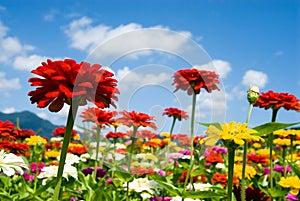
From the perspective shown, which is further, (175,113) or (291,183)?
(175,113)

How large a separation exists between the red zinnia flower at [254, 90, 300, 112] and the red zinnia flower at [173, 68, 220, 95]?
0.47 metres

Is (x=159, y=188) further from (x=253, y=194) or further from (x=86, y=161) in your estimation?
(x=86, y=161)

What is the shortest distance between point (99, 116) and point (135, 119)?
7.0 inches

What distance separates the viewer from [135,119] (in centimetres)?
193

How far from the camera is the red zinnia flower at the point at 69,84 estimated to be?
0.98 metres

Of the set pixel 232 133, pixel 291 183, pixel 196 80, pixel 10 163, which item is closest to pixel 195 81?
pixel 196 80

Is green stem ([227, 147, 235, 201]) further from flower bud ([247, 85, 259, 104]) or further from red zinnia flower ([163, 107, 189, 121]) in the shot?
red zinnia flower ([163, 107, 189, 121])

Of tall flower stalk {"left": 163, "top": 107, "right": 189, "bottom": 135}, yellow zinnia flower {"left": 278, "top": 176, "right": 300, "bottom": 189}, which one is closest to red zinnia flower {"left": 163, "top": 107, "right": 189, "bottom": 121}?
tall flower stalk {"left": 163, "top": 107, "right": 189, "bottom": 135}

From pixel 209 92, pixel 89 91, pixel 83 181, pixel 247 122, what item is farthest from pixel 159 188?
pixel 89 91

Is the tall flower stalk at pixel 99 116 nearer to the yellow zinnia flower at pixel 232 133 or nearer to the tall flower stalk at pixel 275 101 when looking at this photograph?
the yellow zinnia flower at pixel 232 133

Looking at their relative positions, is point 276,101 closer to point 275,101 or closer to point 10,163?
point 275,101

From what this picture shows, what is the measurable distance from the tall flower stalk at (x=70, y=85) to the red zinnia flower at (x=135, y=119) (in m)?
0.87

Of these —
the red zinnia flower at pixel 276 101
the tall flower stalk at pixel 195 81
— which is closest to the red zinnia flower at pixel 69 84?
the tall flower stalk at pixel 195 81

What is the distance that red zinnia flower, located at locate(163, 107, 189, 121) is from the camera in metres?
2.37
